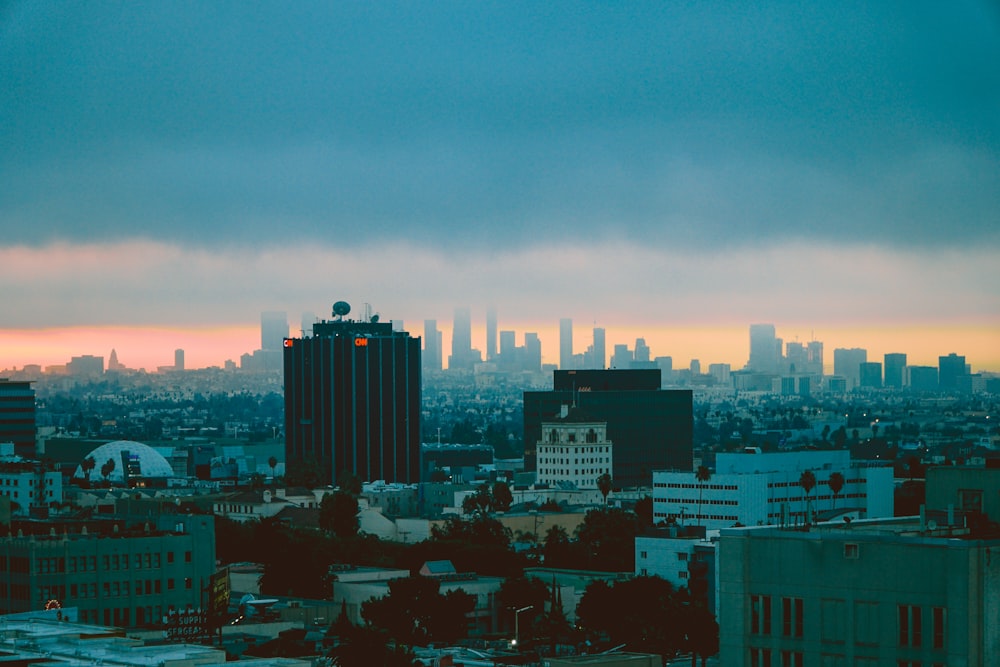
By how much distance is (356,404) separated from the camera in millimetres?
157000

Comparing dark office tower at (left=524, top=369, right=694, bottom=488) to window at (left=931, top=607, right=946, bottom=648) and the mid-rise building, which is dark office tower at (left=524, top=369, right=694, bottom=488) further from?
window at (left=931, top=607, right=946, bottom=648)

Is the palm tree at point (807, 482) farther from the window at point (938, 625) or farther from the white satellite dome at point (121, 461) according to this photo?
the window at point (938, 625)

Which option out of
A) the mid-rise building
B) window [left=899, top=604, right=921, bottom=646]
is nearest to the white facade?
the mid-rise building

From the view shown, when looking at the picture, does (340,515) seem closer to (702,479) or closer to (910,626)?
(702,479)

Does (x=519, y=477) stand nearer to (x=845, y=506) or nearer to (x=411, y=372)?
(x=411, y=372)

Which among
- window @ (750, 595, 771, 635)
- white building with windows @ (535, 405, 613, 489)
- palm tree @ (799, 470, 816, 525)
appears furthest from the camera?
white building with windows @ (535, 405, 613, 489)

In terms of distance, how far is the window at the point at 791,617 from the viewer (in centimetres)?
2986

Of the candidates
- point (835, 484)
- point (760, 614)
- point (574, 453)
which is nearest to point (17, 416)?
point (574, 453)

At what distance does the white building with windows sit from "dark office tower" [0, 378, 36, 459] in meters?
38.3

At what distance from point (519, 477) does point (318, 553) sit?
6348 cm

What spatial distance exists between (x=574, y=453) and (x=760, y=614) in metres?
112

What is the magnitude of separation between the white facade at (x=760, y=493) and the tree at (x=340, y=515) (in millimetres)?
13897

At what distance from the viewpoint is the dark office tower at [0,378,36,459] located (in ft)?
517

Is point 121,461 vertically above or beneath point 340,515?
above
